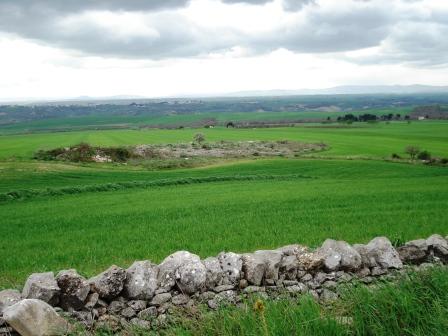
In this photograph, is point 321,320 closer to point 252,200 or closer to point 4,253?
point 4,253

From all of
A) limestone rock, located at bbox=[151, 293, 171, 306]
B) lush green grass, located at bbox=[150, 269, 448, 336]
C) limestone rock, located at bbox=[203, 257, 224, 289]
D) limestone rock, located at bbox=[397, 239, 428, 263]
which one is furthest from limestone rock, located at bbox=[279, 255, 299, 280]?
limestone rock, located at bbox=[397, 239, 428, 263]

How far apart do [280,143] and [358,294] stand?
263 feet

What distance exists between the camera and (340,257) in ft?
28.2

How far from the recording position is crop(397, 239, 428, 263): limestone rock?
9320 mm

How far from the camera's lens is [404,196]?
2573 cm

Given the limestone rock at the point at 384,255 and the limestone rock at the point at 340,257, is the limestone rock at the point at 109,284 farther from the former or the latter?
the limestone rock at the point at 384,255

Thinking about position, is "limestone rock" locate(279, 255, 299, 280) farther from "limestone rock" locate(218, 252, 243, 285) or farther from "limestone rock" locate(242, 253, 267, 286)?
"limestone rock" locate(218, 252, 243, 285)

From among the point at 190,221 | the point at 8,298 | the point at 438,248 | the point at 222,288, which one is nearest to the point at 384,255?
the point at 438,248

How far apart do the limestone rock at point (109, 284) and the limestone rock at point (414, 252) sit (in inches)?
221

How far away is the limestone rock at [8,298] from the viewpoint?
22.5 feet

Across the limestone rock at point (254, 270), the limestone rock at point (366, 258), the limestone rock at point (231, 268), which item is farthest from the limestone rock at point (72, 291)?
the limestone rock at point (366, 258)

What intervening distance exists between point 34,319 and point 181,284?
2.34m

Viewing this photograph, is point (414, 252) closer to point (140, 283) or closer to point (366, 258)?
point (366, 258)

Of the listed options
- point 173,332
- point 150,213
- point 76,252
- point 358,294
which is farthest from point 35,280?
point 150,213
